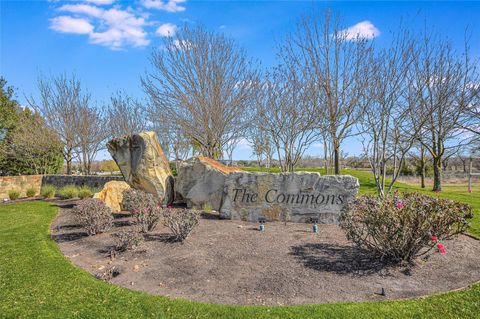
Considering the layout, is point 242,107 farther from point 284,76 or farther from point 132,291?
point 132,291

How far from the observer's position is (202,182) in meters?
9.25

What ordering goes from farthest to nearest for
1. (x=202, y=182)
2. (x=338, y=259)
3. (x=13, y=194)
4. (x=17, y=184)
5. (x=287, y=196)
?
(x=17, y=184) → (x=13, y=194) → (x=202, y=182) → (x=287, y=196) → (x=338, y=259)

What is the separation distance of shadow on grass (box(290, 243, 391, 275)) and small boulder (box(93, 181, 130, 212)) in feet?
19.3

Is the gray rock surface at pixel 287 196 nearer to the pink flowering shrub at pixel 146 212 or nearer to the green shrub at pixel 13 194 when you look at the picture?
the pink flowering shrub at pixel 146 212

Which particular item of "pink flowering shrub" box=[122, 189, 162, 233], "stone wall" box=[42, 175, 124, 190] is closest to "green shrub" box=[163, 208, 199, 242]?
"pink flowering shrub" box=[122, 189, 162, 233]

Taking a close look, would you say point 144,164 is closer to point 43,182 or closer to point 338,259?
point 338,259

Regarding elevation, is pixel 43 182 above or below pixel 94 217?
above

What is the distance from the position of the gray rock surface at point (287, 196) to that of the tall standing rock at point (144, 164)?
8.55 ft

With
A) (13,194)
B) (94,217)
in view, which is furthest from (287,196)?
(13,194)

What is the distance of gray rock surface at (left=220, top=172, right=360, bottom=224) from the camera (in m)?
7.79

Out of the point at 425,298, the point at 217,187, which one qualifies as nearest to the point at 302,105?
the point at 217,187

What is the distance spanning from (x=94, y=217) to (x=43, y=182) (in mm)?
12545

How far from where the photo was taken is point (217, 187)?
29.9ft

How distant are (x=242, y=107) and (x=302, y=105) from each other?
3.49 m
